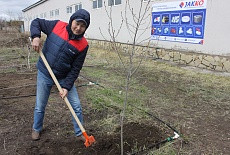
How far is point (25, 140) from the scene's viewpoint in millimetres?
2715

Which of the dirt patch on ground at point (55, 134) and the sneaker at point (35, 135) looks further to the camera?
the sneaker at point (35, 135)

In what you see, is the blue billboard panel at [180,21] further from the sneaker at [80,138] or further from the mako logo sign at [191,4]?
the sneaker at [80,138]

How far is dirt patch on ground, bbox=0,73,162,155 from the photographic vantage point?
2.51 m

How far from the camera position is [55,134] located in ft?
9.42

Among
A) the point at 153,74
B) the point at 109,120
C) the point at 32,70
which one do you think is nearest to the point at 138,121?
the point at 109,120

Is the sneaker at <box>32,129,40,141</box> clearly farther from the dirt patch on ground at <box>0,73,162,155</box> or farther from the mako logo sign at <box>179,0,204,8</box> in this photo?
the mako logo sign at <box>179,0,204,8</box>

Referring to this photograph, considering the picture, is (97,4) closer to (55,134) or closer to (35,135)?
(55,134)

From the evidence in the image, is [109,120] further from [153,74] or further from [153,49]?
[153,49]

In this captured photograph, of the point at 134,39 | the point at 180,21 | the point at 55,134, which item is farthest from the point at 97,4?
the point at 134,39

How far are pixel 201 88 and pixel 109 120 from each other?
2753 millimetres

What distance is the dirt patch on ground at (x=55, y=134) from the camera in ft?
8.22

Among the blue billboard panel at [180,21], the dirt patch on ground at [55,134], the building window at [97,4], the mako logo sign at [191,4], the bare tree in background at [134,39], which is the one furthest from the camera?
the building window at [97,4]

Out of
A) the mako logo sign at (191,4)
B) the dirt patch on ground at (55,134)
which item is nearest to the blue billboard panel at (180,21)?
the mako logo sign at (191,4)

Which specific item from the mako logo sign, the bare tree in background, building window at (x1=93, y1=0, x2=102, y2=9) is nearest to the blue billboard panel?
the mako logo sign
